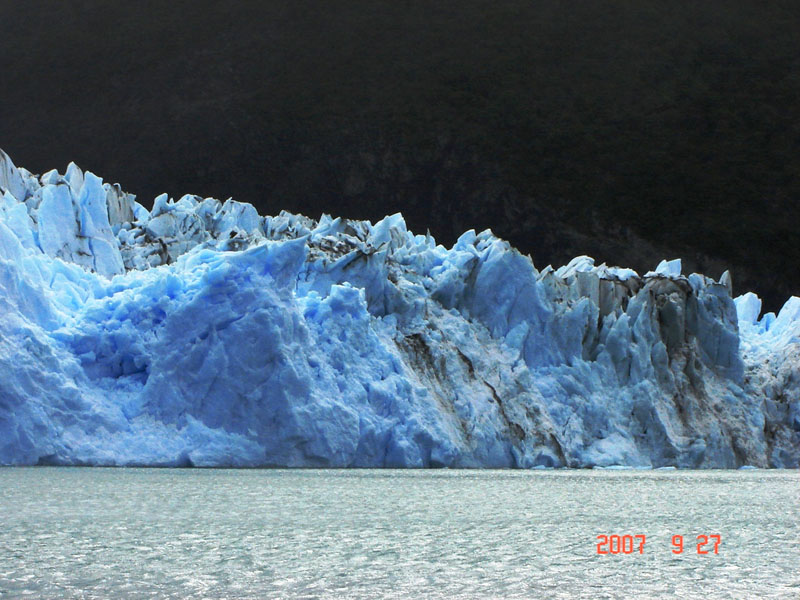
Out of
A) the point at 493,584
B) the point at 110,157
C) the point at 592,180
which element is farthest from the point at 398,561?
the point at 110,157

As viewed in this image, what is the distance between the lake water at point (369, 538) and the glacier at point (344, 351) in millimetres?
939

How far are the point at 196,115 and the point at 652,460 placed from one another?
38.5 m

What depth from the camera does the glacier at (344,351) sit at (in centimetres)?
1447

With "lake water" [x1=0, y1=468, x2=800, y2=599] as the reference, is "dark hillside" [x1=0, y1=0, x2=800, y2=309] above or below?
above

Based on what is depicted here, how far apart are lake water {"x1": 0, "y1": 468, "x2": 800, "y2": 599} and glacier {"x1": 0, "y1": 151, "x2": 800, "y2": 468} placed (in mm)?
939

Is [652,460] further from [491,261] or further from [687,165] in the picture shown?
[687,165]
